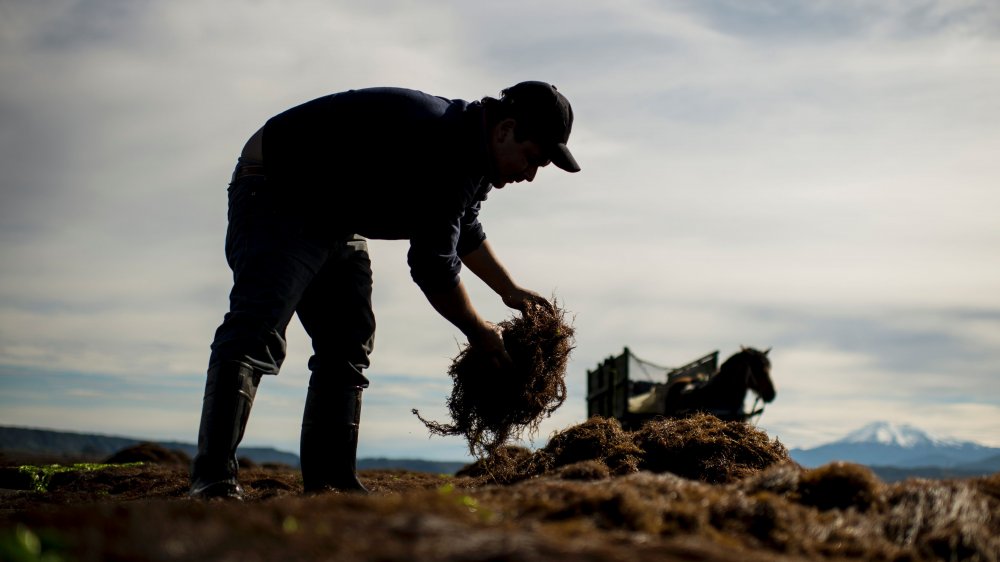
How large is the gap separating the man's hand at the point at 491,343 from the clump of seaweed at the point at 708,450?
0.98 meters

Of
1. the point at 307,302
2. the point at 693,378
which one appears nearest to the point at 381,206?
the point at 307,302

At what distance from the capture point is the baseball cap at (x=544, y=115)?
4.78 metres

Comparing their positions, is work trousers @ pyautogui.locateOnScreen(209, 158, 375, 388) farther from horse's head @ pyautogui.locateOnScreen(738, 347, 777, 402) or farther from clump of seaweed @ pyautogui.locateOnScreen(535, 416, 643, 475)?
horse's head @ pyautogui.locateOnScreen(738, 347, 777, 402)

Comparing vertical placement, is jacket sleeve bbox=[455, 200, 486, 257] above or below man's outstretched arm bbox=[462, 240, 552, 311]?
above

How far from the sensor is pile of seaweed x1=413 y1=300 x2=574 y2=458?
6.02 meters

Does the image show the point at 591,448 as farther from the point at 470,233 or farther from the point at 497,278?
the point at 470,233

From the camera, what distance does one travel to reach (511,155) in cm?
489

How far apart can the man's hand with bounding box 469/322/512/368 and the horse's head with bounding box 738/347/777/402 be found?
40.9 ft

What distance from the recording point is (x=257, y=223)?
487 cm

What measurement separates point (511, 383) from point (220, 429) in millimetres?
2067

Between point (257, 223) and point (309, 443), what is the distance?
1.40m

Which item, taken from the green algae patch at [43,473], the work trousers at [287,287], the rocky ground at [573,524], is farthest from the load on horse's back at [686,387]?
the rocky ground at [573,524]

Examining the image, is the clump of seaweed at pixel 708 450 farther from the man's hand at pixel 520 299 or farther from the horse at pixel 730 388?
the horse at pixel 730 388

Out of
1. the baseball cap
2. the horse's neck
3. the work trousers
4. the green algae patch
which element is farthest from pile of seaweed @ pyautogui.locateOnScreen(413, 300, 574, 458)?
the horse's neck
